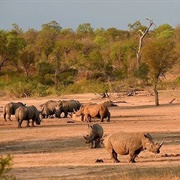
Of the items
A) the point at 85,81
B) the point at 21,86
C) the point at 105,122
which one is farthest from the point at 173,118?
the point at 85,81

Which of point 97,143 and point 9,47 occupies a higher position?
point 9,47

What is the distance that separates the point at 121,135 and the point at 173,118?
21.2 meters

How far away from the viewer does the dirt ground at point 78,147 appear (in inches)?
730

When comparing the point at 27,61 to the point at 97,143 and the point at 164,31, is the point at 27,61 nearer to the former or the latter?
the point at 164,31

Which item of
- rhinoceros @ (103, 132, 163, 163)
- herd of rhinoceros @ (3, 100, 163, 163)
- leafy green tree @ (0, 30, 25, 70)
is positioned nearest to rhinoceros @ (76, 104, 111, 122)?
herd of rhinoceros @ (3, 100, 163, 163)

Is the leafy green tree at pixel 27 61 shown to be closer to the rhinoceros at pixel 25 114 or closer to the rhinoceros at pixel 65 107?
the rhinoceros at pixel 65 107

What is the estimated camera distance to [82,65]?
85438 mm

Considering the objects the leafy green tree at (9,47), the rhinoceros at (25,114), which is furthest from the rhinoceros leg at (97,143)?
the leafy green tree at (9,47)

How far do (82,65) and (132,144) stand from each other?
65.4 m

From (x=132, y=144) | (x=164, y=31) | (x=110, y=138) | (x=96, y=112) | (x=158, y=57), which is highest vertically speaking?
(x=164, y=31)

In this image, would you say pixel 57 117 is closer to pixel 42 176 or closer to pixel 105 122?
pixel 105 122

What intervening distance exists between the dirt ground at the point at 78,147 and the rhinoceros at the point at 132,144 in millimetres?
363

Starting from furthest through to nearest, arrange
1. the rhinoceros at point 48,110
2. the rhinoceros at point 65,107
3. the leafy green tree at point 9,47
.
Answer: the leafy green tree at point 9,47
the rhinoceros at point 65,107
the rhinoceros at point 48,110

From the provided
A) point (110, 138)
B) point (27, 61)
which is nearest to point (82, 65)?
point (27, 61)
